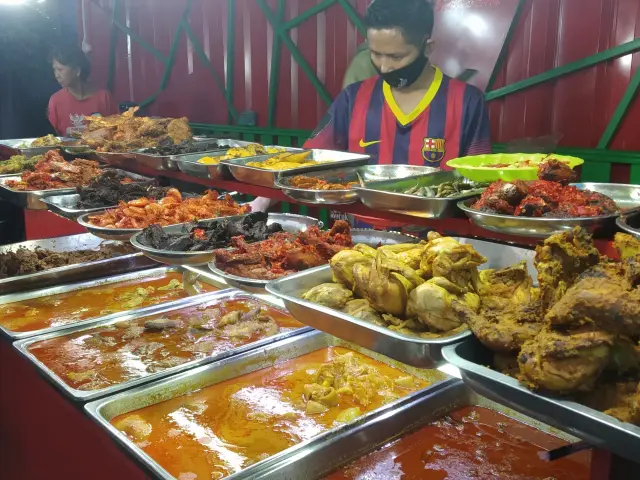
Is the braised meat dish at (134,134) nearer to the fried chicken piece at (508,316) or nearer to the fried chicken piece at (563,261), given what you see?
the fried chicken piece at (508,316)

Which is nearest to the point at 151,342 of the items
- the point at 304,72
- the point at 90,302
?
the point at 90,302

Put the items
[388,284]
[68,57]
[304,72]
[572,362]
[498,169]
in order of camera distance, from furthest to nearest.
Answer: [68,57] → [304,72] → [498,169] → [388,284] → [572,362]

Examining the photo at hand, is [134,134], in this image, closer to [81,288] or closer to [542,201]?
[81,288]

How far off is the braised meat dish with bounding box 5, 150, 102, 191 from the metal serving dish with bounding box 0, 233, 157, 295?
43cm

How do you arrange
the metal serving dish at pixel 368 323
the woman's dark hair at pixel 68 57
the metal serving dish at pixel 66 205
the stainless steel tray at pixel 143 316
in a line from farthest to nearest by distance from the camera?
the woman's dark hair at pixel 68 57 → the metal serving dish at pixel 66 205 → the stainless steel tray at pixel 143 316 → the metal serving dish at pixel 368 323

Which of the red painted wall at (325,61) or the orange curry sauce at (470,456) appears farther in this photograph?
the red painted wall at (325,61)

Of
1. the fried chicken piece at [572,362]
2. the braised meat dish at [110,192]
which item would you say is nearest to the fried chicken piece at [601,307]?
the fried chicken piece at [572,362]

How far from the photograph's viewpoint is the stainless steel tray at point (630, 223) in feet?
5.08

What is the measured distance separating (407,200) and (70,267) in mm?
2227

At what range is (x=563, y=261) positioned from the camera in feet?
4.42

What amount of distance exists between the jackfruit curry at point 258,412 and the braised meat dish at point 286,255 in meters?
0.45

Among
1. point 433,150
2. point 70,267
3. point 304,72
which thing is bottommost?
point 70,267

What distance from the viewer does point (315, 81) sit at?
6184mm

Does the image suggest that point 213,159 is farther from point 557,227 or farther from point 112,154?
point 557,227
